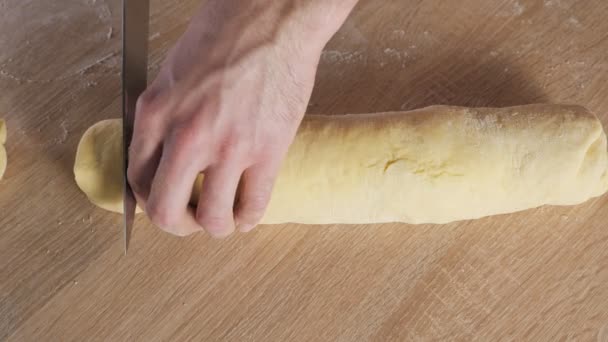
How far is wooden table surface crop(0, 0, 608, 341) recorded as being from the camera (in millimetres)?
1642

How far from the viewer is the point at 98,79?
1.86m

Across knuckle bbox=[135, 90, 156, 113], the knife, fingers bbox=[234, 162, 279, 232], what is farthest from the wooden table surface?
knuckle bbox=[135, 90, 156, 113]

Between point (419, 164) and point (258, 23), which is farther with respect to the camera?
point (419, 164)

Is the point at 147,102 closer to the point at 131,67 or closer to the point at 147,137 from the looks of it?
the point at 147,137

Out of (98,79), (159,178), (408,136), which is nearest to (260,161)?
(159,178)

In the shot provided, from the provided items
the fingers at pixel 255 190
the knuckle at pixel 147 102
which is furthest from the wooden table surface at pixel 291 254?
the knuckle at pixel 147 102

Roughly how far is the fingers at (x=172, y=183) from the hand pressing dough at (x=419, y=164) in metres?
0.32

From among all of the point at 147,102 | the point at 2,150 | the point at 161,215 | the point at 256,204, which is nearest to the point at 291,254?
the point at 256,204

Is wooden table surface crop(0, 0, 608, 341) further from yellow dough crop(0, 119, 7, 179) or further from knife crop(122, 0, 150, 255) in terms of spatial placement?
knife crop(122, 0, 150, 255)

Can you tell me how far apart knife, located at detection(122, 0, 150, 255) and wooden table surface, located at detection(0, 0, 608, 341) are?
256mm

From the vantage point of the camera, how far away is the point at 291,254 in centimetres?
171

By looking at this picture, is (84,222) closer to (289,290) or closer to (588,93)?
(289,290)

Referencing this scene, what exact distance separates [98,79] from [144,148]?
0.67m

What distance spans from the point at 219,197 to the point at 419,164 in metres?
0.57
